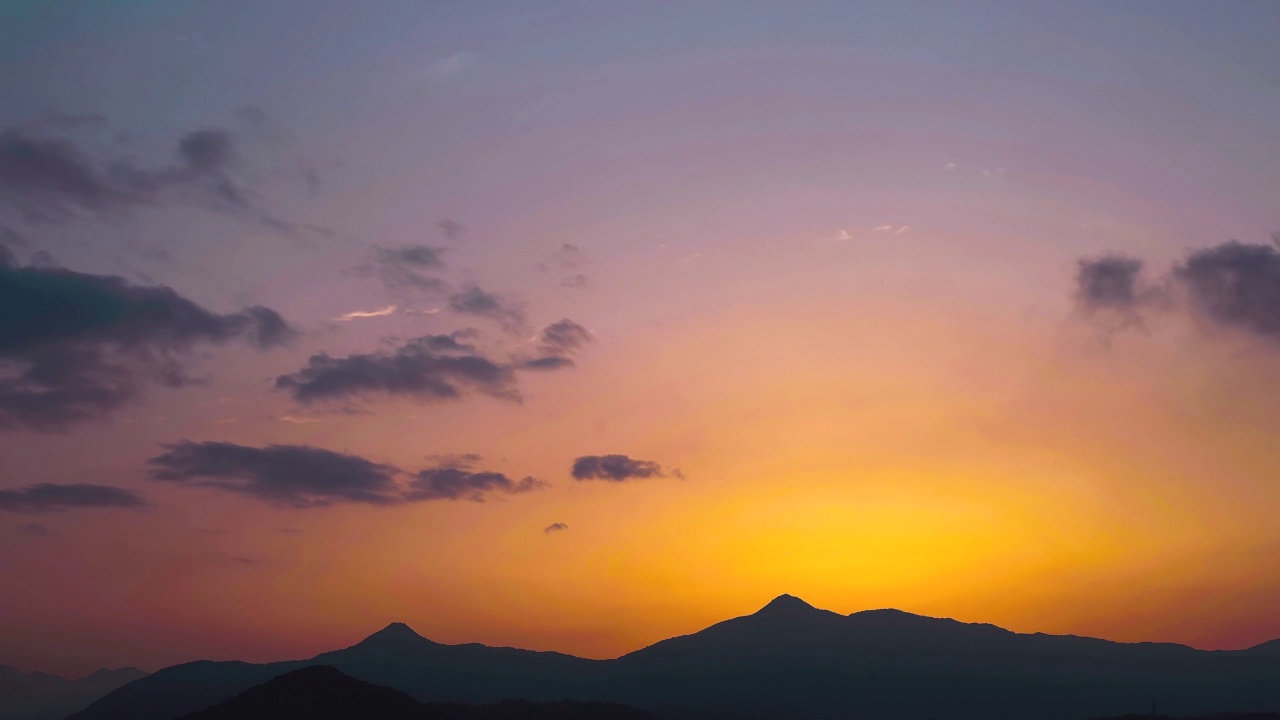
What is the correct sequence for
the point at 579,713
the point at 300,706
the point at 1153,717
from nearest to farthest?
the point at 300,706, the point at 1153,717, the point at 579,713

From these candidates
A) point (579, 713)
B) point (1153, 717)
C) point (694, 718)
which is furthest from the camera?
point (694, 718)

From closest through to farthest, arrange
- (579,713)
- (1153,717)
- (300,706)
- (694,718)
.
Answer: (300,706) → (1153,717) → (579,713) → (694,718)

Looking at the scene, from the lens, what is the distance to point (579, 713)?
133125 mm

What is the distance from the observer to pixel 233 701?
9081cm

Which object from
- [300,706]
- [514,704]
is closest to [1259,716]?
[514,704]

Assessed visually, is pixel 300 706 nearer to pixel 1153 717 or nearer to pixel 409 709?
pixel 409 709

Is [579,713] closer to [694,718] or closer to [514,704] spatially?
[514,704]

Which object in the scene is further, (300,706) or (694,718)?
(694,718)

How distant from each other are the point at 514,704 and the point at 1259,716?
9386cm

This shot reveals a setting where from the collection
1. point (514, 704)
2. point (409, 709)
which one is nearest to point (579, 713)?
point (514, 704)

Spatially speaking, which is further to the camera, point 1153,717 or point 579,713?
point 579,713

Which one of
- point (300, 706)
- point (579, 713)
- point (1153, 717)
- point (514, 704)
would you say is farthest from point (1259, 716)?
point (300, 706)

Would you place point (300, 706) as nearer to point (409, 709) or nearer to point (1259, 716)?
point (409, 709)

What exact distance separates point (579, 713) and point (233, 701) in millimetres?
53979
